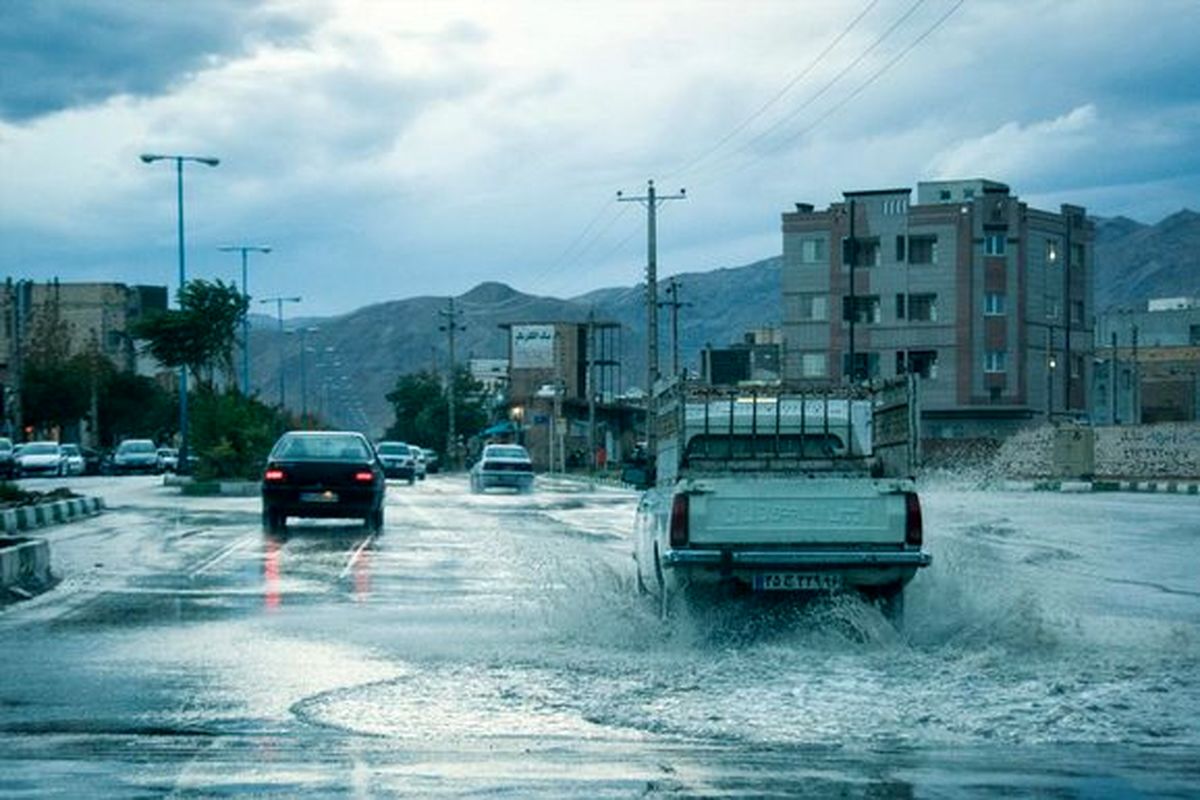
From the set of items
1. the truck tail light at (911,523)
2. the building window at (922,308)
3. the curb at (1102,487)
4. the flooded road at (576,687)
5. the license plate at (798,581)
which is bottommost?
the curb at (1102,487)

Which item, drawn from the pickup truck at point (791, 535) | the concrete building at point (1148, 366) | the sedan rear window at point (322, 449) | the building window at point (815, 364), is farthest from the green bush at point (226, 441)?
the concrete building at point (1148, 366)

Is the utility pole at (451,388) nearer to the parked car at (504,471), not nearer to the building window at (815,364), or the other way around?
the building window at (815,364)

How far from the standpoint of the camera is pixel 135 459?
74.6 metres

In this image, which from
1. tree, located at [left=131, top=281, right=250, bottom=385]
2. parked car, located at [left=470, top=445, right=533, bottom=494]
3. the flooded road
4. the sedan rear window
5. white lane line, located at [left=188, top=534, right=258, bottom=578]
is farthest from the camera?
tree, located at [left=131, top=281, right=250, bottom=385]

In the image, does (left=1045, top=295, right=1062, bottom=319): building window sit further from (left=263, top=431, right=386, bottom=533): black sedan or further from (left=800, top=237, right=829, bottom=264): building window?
(left=263, top=431, right=386, bottom=533): black sedan

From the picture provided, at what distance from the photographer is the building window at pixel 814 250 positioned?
273 feet

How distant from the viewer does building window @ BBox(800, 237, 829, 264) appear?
83.1m

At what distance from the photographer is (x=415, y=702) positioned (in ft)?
34.4

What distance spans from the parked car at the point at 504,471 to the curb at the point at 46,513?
21.3 meters

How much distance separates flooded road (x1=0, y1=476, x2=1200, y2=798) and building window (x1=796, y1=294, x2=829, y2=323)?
205ft

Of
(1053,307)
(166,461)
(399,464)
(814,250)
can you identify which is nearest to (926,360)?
(814,250)

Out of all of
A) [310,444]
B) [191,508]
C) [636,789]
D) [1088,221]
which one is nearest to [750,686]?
[636,789]

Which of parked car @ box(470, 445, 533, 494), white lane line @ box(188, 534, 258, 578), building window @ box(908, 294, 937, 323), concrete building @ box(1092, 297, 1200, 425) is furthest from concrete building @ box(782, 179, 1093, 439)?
white lane line @ box(188, 534, 258, 578)

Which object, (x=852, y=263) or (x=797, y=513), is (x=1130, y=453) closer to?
(x=852, y=263)
